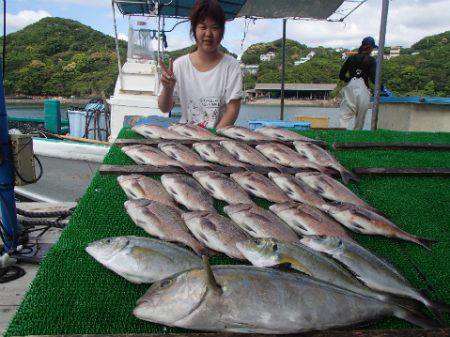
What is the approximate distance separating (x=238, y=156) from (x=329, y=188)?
915 mm

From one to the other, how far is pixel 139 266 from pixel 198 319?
470 millimetres

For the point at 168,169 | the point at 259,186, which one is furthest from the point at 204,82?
the point at 259,186

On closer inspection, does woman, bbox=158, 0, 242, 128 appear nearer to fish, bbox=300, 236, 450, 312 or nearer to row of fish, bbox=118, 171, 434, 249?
row of fish, bbox=118, 171, 434, 249

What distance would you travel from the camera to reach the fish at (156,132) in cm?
362

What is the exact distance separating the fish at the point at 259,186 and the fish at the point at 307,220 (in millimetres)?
242

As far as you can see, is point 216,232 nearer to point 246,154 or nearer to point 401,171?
point 246,154

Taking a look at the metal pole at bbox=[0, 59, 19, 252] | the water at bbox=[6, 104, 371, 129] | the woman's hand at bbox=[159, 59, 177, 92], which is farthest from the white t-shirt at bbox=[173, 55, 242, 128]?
the water at bbox=[6, 104, 371, 129]

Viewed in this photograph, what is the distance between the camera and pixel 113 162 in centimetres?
309

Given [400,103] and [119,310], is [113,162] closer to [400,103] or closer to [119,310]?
[119,310]

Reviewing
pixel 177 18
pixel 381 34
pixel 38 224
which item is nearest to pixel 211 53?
pixel 38 224

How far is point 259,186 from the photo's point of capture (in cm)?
267

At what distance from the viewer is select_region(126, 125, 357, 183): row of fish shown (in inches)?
120

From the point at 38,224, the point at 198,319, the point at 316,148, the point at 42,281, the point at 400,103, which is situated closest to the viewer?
the point at 198,319

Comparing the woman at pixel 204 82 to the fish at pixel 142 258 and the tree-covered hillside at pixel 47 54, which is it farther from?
the tree-covered hillside at pixel 47 54
